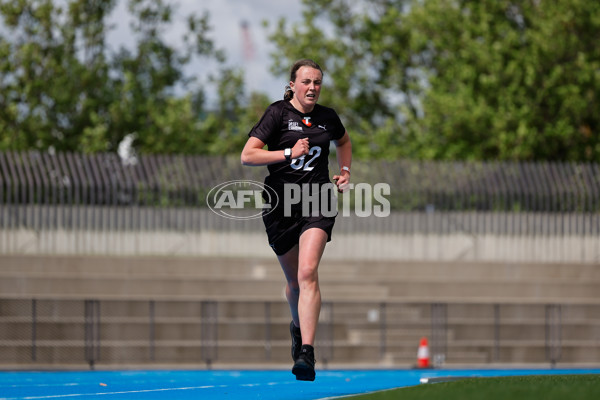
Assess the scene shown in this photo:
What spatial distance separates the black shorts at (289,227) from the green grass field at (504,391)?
1271mm

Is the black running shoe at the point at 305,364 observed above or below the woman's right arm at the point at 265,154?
below

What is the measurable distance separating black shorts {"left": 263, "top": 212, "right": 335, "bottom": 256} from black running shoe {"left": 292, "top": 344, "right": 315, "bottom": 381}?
0.83m

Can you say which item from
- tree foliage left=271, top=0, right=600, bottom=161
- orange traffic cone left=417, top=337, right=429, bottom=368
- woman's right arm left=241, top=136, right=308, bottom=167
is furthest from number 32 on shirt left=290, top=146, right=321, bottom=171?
tree foliage left=271, top=0, right=600, bottom=161

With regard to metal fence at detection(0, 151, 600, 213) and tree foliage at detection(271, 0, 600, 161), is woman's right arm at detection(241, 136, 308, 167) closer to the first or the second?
metal fence at detection(0, 151, 600, 213)

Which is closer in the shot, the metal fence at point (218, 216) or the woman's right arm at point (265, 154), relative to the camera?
the woman's right arm at point (265, 154)

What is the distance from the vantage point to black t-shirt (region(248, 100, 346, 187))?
295 inches

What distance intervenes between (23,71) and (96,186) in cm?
1451

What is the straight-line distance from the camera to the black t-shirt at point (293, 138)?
748 centimetres

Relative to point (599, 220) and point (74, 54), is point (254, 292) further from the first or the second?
point (74, 54)

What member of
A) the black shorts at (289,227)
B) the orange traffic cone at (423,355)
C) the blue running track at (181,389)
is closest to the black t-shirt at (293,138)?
the black shorts at (289,227)

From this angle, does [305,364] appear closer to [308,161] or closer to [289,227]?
[289,227]

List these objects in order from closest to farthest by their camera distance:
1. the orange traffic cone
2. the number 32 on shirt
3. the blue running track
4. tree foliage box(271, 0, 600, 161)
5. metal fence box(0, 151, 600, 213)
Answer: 1. the number 32 on shirt
2. the blue running track
3. the orange traffic cone
4. metal fence box(0, 151, 600, 213)
5. tree foliage box(271, 0, 600, 161)

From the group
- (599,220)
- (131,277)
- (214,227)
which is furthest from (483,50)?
(131,277)

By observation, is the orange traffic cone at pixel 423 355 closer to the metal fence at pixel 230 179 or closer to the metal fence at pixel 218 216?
the metal fence at pixel 218 216
